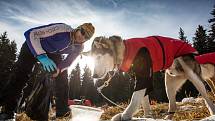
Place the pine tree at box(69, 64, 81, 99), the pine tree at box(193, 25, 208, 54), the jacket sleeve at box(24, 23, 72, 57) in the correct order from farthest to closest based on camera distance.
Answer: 1. the pine tree at box(69, 64, 81, 99)
2. the pine tree at box(193, 25, 208, 54)
3. the jacket sleeve at box(24, 23, 72, 57)

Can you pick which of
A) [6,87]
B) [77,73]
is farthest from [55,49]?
[77,73]

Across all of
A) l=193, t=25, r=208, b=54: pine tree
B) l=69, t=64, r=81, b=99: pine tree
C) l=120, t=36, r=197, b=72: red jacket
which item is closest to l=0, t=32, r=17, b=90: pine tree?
l=193, t=25, r=208, b=54: pine tree

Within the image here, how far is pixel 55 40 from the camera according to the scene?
6.05m

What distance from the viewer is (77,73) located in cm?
8806

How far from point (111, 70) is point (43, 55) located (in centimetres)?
169

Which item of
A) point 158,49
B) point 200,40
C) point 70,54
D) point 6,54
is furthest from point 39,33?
point 6,54

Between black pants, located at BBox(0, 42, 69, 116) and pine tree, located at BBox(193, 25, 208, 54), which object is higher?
pine tree, located at BBox(193, 25, 208, 54)

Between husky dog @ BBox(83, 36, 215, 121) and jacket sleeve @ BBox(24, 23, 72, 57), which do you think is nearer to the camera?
husky dog @ BBox(83, 36, 215, 121)

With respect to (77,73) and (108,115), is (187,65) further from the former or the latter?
(77,73)

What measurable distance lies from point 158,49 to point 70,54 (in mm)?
2142

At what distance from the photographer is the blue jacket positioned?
5.87 m

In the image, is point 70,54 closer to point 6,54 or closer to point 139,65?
point 139,65

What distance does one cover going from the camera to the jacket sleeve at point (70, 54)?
20.1 feet

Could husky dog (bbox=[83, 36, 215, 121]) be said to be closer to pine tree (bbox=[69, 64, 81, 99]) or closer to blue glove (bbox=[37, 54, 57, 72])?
blue glove (bbox=[37, 54, 57, 72])
